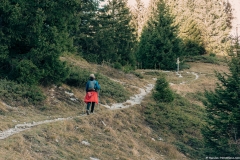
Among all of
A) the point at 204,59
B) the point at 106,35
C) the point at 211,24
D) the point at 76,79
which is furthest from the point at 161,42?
the point at 211,24

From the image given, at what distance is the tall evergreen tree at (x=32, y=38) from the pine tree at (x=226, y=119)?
324 inches

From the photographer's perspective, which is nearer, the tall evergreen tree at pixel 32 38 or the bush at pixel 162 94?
the tall evergreen tree at pixel 32 38

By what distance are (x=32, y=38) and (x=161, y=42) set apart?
28493mm

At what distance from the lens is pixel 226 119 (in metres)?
14.8

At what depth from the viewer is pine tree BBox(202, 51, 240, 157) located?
14.8 metres

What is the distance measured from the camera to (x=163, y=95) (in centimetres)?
→ 2264

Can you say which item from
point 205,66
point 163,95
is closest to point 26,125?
point 163,95

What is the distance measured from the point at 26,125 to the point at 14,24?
6.05 metres

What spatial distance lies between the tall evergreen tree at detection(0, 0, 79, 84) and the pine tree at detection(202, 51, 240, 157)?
8.22 m

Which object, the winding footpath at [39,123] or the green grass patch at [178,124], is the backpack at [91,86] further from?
the green grass patch at [178,124]

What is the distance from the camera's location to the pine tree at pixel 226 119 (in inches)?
584

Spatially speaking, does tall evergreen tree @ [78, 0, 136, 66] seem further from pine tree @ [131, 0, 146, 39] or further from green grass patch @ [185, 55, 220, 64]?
pine tree @ [131, 0, 146, 39]

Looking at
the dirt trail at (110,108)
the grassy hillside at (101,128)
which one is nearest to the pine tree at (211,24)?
the dirt trail at (110,108)

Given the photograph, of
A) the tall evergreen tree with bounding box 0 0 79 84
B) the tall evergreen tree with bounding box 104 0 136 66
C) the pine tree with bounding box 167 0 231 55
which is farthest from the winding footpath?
the pine tree with bounding box 167 0 231 55
